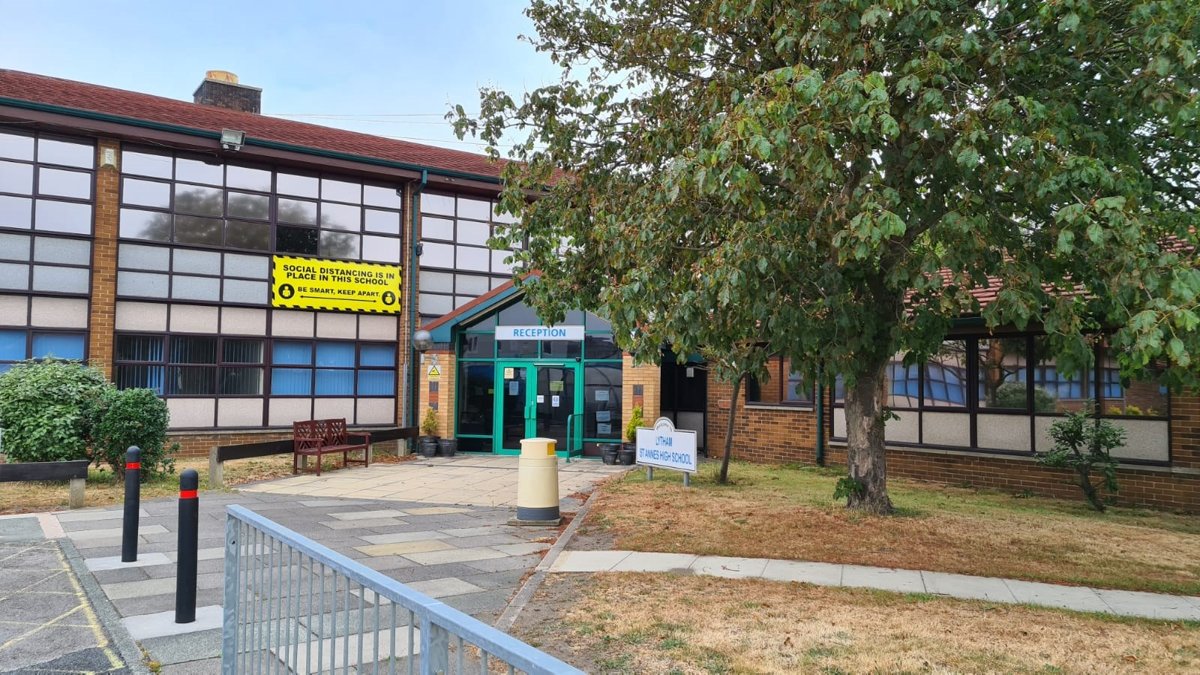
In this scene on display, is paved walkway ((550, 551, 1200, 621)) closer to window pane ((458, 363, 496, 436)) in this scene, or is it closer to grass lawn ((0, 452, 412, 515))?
grass lawn ((0, 452, 412, 515))

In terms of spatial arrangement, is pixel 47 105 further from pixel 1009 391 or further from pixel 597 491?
pixel 1009 391

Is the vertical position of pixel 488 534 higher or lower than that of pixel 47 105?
lower

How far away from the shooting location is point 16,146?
1652cm

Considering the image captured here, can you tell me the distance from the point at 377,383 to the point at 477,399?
9.63 feet

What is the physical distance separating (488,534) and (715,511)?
10.1 ft

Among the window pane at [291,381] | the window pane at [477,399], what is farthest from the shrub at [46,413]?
the window pane at [477,399]

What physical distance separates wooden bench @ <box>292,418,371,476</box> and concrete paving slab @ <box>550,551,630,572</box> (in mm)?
8501

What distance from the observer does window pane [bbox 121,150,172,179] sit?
17.7m

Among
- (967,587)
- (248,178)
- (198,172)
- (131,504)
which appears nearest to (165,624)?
(131,504)

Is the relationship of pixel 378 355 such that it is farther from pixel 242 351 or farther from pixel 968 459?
pixel 968 459

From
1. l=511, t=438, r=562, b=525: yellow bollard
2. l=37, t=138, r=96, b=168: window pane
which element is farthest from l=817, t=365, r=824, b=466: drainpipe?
l=37, t=138, r=96, b=168: window pane

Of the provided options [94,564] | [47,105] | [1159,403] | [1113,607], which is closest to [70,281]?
[47,105]

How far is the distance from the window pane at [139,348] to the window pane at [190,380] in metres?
0.48

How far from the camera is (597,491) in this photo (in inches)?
509
